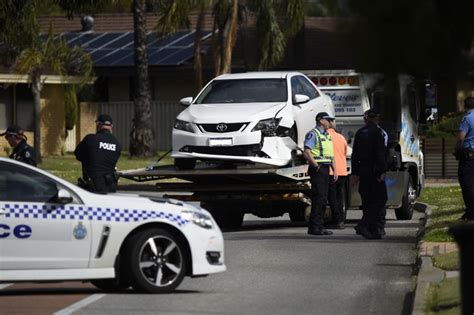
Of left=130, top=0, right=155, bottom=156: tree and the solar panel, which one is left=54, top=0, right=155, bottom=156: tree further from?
the solar panel

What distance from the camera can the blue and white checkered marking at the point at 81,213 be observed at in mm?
11078

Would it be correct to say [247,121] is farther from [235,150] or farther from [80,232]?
[80,232]

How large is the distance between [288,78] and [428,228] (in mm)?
3347

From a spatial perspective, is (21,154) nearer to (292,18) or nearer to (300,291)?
(300,291)

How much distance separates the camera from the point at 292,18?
34562 mm

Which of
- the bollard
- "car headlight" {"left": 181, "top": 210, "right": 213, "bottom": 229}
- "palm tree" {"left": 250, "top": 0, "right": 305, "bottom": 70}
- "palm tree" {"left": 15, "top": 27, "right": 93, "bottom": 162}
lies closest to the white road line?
Result: "car headlight" {"left": 181, "top": 210, "right": 213, "bottom": 229}

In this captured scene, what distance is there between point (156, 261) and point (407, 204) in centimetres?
935

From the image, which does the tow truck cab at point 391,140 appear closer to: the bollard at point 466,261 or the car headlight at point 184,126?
the car headlight at point 184,126

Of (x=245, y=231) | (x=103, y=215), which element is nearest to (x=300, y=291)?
(x=103, y=215)

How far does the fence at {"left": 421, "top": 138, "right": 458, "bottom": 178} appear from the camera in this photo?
3122cm

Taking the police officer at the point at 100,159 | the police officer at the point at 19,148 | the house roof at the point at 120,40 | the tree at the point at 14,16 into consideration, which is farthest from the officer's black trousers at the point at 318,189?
the house roof at the point at 120,40


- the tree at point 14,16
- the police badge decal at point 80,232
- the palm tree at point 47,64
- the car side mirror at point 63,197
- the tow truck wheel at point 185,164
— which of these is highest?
the tree at point 14,16

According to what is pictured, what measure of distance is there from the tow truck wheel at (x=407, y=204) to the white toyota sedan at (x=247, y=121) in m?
2.25

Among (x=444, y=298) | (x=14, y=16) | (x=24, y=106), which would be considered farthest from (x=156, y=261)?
(x=24, y=106)
